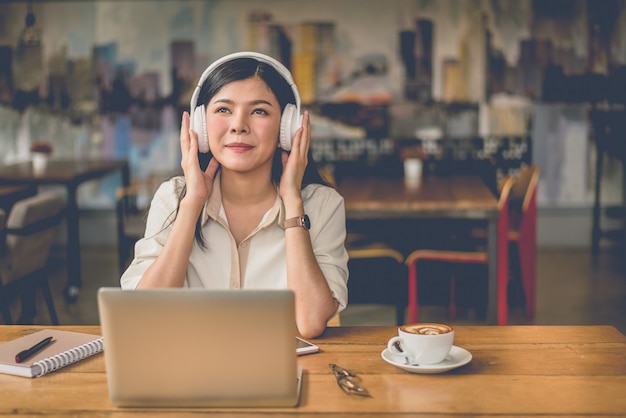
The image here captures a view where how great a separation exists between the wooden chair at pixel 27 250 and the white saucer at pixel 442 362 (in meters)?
3.08

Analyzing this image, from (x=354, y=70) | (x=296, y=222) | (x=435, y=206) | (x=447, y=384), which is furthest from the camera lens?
(x=354, y=70)

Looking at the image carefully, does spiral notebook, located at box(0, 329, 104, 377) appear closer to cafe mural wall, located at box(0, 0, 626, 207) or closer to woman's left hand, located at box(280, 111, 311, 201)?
woman's left hand, located at box(280, 111, 311, 201)

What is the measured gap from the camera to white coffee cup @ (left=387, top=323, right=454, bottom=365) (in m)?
1.65

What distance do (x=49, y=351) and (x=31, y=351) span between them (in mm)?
38

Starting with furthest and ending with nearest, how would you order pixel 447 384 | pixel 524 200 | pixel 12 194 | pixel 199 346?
pixel 12 194 < pixel 524 200 < pixel 447 384 < pixel 199 346

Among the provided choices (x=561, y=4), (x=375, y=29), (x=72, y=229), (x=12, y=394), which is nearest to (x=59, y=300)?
(x=72, y=229)

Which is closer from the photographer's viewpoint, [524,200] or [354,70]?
[524,200]

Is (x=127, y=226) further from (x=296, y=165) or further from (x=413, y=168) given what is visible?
(x=296, y=165)

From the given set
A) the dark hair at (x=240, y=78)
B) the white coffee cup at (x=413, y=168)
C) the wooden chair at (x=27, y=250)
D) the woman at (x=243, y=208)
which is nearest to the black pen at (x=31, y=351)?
the woman at (x=243, y=208)

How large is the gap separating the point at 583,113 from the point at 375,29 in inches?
79.8

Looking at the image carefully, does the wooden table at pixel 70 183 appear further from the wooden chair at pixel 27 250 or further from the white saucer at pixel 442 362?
the white saucer at pixel 442 362

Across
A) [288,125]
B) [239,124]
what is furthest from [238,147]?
[288,125]

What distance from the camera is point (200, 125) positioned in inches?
87.4

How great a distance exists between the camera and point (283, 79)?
7.50ft
